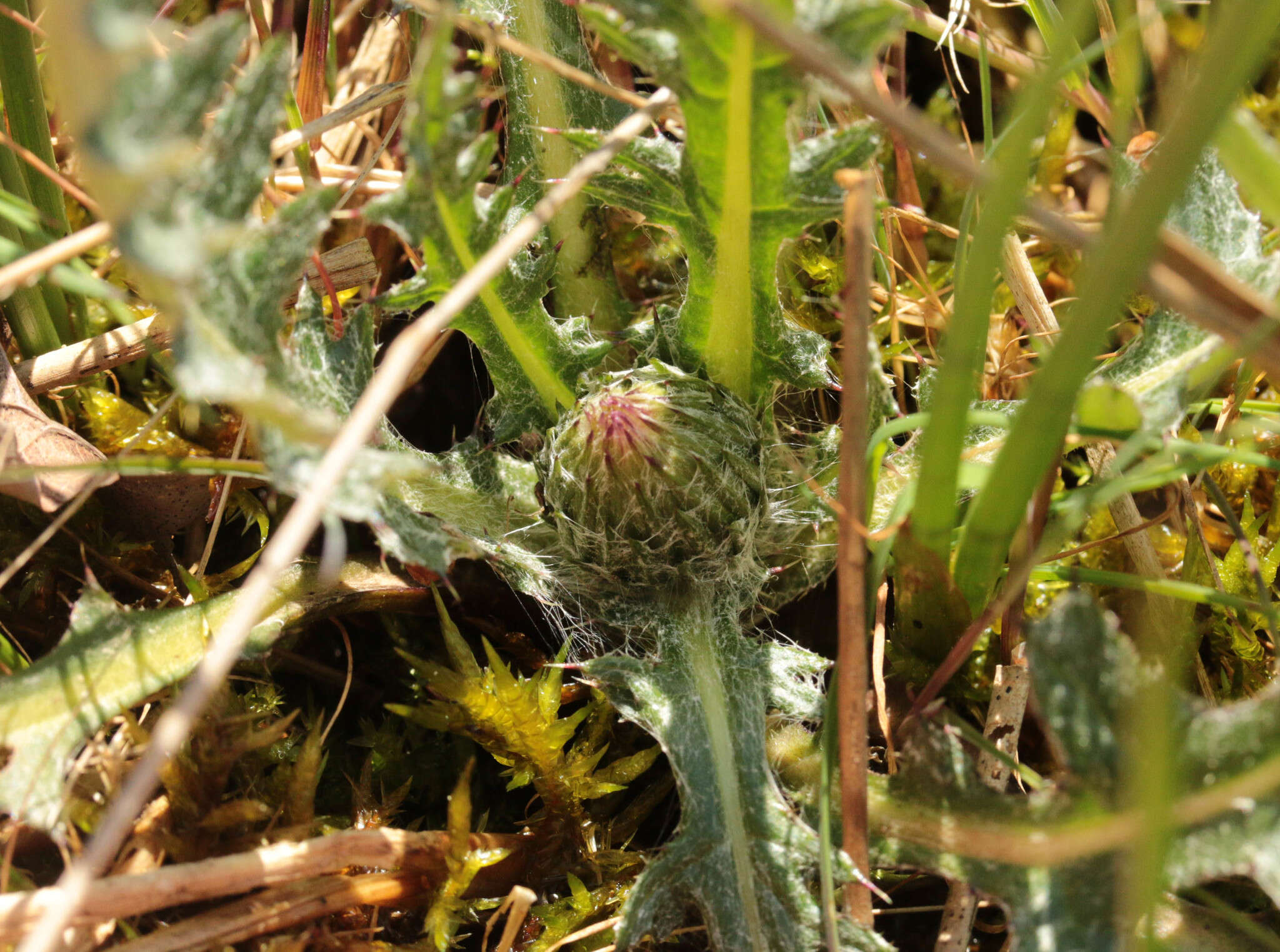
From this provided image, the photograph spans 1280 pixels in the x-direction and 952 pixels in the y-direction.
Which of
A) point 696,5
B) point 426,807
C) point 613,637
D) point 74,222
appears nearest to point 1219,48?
point 696,5

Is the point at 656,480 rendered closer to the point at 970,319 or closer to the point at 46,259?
the point at 970,319

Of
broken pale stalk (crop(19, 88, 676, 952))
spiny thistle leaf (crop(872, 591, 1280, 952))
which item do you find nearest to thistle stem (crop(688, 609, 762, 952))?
spiny thistle leaf (crop(872, 591, 1280, 952))

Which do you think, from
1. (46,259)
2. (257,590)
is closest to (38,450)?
(46,259)

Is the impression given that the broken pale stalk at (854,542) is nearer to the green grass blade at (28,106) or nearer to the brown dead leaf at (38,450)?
the brown dead leaf at (38,450)

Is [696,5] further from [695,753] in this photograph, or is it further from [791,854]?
[791,854]

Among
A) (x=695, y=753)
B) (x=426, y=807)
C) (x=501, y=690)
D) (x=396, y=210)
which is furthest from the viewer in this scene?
(x=426, y=807)

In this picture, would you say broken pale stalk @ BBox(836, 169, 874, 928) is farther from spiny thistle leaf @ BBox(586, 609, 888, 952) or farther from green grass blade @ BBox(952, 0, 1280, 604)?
green grass blade @ BBox(952, 0, 1280, 604)
